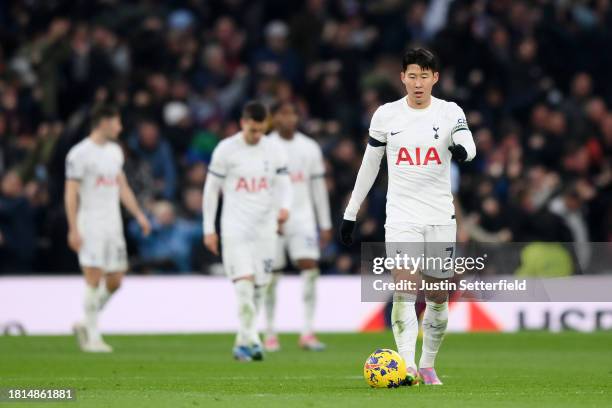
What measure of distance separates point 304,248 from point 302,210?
458 millimetres

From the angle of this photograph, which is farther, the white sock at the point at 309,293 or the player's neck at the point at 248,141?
the white sock at the point at 309,293

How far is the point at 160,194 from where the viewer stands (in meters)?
22.3

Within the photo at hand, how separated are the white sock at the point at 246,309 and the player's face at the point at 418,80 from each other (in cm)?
427

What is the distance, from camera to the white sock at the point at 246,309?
1471 centimetres

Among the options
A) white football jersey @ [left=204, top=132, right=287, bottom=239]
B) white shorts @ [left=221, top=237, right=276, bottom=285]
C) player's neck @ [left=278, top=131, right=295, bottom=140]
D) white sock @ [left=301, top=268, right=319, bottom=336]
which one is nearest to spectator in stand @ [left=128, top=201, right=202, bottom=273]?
white sock @ [left=301, top=268, right=319, bottom=336]

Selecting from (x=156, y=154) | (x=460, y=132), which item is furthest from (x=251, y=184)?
(x=156, y=154)

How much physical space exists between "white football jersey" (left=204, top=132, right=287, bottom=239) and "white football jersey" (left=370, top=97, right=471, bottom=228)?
406 cm

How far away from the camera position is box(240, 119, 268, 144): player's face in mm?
14938

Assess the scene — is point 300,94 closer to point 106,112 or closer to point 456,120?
point 106,112

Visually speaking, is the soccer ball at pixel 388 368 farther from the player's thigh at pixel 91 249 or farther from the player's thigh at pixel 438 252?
the player's thigh at pixel 91 249

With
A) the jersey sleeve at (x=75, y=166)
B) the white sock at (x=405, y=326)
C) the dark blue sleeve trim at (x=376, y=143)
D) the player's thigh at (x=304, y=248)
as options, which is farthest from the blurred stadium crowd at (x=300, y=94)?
the white sock at (x=405, y=326)

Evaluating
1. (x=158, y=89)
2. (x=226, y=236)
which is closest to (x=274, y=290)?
(x=226, y=236)

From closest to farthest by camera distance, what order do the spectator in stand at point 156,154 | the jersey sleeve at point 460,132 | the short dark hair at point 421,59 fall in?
the jersey sleeve at point 460,132, the short dark hair at point 421,59, the spectator in stand at point 156,154

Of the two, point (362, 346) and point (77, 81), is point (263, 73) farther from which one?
point (362, 346)
